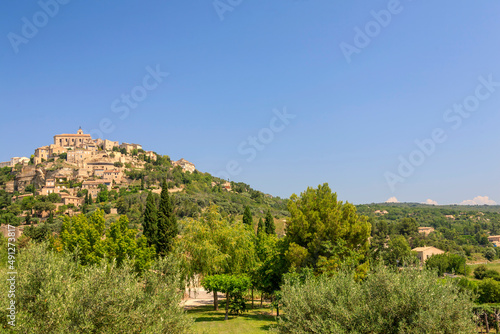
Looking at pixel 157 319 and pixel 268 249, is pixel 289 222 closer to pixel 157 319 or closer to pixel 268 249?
pixel 268 249

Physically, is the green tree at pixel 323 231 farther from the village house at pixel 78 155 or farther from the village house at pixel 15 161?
the village house at pixel 15 161

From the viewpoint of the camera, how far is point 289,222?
77.4ft

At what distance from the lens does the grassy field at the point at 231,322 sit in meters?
→ 19.8

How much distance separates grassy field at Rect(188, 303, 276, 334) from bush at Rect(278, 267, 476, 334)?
327 inches

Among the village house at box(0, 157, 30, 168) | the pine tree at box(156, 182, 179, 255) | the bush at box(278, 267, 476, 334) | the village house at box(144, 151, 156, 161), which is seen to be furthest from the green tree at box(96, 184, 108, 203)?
the bush at box(278, 267, 476, 334)

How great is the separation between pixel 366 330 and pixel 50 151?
565ft

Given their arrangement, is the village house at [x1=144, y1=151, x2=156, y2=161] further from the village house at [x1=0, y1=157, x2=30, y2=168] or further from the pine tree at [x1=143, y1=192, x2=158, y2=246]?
the pine tree at [x1=143, y1=192, x2=158, y2=246]

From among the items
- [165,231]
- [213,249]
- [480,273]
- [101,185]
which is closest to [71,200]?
[101,185]

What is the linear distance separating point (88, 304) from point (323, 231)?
16056 mm

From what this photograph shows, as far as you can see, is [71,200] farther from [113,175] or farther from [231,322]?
[231,322]

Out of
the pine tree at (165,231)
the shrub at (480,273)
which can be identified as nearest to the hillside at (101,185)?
the shrub at (480,273)

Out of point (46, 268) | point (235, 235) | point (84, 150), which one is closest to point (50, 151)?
point (84, 150)

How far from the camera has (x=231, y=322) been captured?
22.0 m

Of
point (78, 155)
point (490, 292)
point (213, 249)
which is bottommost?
point (490, 292)
